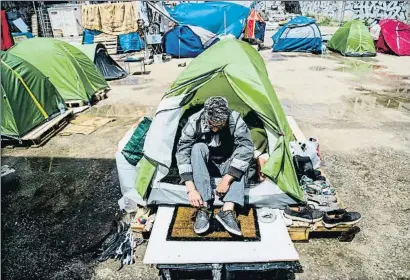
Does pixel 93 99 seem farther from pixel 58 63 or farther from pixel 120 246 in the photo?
pixel 120 246

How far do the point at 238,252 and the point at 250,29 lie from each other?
58.5 ft

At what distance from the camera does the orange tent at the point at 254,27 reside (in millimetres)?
18953

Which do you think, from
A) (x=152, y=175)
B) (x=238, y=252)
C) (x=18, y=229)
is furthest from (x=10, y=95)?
(x=238, y=252)

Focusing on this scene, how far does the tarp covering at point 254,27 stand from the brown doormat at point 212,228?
1695 centimetres

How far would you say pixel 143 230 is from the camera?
3.99 meters

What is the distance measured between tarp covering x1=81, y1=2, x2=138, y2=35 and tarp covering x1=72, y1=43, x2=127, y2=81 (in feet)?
19.6

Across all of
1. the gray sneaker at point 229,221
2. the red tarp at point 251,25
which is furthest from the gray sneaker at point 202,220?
the red tarp at point 251,25

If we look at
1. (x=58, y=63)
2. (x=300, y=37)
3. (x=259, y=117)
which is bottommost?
(x=300, y=37)

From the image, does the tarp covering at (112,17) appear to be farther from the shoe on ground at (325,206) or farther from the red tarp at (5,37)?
the shoe on ground at (325,206)

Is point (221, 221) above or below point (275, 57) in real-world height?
above

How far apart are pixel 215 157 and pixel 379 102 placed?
7364mm

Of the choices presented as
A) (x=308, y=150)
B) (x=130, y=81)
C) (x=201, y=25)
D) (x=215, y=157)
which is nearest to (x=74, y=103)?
(x=130, y=81)

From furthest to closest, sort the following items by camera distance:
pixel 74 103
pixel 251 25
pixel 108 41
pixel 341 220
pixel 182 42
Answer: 1. pixel 251 25
2. pixel 108 41
3. pixel 182 42
4. pixel 74 103
5. pixel 341 220

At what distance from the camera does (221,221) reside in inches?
140
